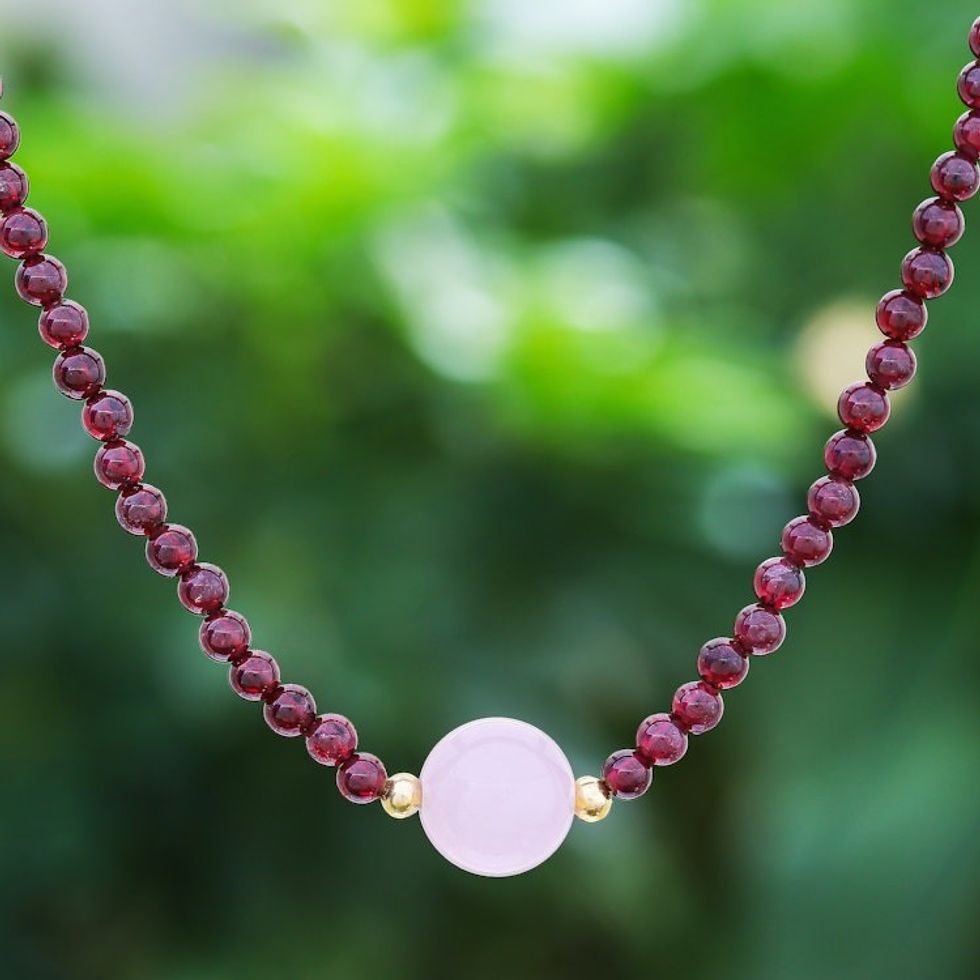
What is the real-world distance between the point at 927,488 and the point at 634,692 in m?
0.30

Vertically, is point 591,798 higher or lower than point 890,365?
lower

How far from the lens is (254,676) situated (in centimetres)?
60

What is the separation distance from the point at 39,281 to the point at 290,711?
7.5 inches

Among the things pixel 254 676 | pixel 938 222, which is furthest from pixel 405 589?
pixel 938 222

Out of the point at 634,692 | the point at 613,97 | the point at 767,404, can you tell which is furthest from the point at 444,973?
the point at 613,97

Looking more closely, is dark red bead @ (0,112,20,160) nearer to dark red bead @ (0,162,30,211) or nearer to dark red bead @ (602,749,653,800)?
dark red bead @ (0,162,30,211)

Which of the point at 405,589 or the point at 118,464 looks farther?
the point at 405,589

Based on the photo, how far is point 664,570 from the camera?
110cm

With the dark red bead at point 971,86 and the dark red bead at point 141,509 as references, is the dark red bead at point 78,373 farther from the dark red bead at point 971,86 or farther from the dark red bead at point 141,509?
the dark red bead at point 971,86

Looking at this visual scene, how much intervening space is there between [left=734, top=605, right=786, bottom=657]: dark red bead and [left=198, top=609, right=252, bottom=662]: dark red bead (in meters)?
0.19

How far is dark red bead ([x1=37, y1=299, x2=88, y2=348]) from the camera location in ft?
1.91

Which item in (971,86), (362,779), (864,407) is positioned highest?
(971,86)

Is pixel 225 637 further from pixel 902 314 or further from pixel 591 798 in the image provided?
pixel 902 314

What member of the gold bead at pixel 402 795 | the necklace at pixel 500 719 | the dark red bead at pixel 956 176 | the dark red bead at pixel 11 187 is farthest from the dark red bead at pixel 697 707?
the dark red bead at pixel 11 187
